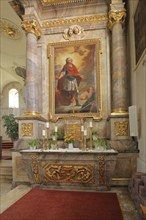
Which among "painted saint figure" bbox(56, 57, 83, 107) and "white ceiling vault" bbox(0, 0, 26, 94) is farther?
"white ceiling vault" bbox(0, 0, 26, 94)

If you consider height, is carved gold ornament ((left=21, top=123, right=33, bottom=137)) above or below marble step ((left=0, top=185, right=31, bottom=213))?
above

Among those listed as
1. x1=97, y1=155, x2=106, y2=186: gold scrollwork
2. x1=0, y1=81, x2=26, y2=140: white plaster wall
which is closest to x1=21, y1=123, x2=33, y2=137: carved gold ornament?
x1=97, y1=155, x2=106, y2=186: gold scrollwork

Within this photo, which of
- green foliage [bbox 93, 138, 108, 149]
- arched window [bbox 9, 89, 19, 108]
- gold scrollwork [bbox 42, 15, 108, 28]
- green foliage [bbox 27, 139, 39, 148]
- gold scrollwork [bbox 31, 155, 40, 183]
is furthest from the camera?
arched window [bbox 9, 89, 19, 108]

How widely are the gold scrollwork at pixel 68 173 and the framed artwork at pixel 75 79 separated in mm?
1876

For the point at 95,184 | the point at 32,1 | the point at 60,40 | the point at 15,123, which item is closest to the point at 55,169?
the point at 95,184

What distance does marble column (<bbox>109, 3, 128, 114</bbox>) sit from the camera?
6.12 metres

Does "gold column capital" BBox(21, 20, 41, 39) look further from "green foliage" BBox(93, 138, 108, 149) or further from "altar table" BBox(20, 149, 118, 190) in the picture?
"green foliage" BBox(93, 138, 108, 149)

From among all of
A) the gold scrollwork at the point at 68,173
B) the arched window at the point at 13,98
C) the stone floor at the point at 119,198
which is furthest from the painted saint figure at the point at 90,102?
the arched window at the point at 13,98

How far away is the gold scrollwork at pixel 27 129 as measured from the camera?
6.19 metres

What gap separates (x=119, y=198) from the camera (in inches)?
186

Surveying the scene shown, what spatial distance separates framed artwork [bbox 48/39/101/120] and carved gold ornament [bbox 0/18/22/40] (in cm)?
313

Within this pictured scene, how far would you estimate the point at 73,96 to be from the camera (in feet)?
22.3


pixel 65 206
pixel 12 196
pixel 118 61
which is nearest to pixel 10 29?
pixel 118 61

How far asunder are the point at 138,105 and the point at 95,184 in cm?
226
